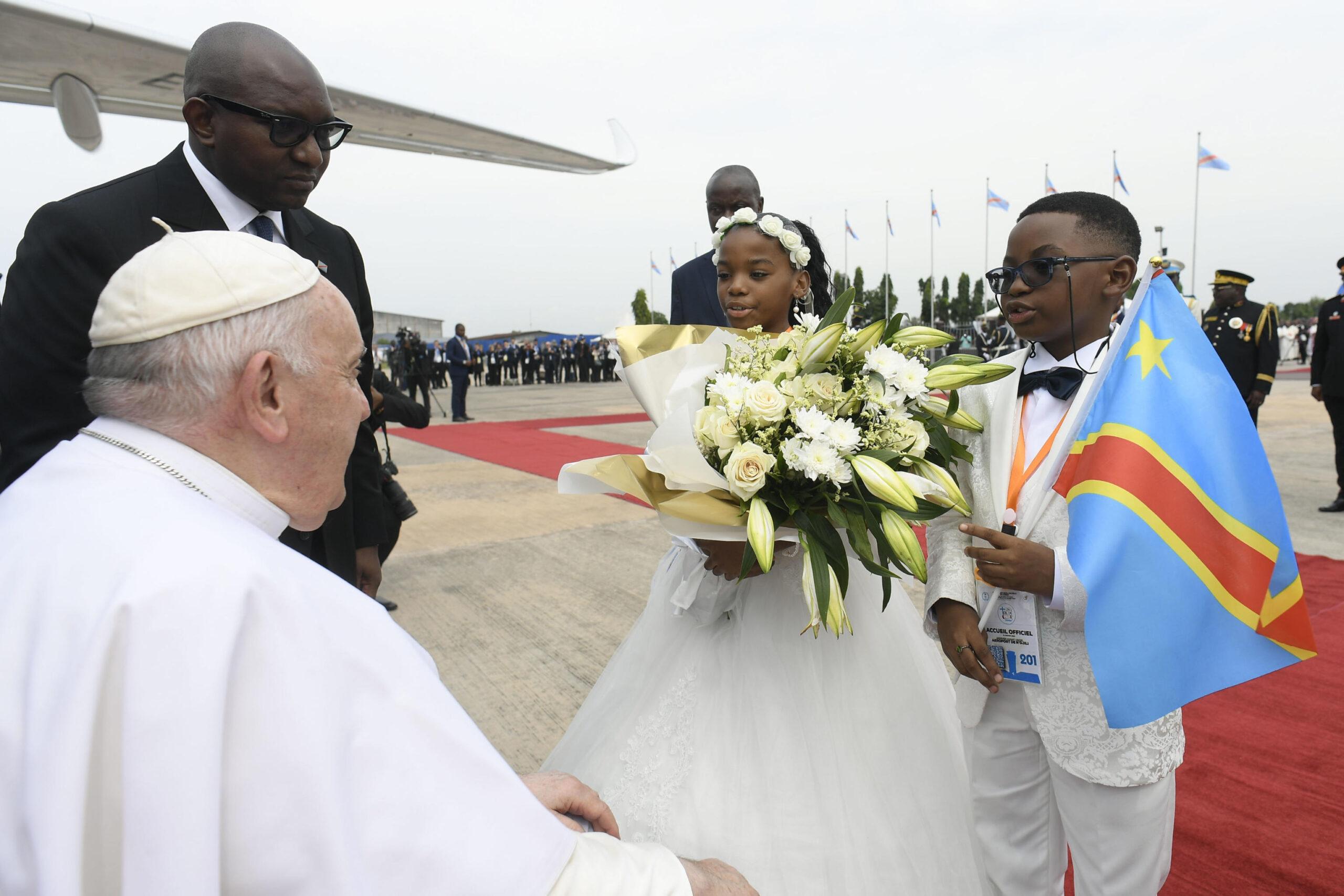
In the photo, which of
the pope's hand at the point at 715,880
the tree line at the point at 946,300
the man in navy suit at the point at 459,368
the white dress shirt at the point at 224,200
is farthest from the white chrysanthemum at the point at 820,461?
the tree line at the point at 946,300

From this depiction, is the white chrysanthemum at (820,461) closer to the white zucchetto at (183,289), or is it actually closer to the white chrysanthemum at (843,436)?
the white chrysanthemum at (843,436)

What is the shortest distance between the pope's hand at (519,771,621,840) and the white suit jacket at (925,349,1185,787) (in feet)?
3.13

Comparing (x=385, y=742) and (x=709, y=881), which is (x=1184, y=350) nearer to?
(x=709, y=881)

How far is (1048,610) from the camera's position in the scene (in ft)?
5.88

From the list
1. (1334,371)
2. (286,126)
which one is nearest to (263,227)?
(286,126)

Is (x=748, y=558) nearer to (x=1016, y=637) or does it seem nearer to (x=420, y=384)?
(x=1016, y=637)

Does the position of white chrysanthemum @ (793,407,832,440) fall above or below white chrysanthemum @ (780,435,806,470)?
above

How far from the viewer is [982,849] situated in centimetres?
192

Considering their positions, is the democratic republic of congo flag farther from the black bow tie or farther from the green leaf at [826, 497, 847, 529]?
the green leaf at [826, 497, 847, 529]

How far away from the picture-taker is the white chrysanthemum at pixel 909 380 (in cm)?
174

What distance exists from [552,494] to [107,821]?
7.12 meters

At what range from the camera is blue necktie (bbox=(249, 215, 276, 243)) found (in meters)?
2.04

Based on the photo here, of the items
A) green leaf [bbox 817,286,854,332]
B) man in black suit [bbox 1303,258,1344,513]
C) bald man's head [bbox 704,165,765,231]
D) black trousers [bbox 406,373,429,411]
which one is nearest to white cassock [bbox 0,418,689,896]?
green leaf [bbox 817,286,854,332]

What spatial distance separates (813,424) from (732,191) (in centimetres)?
260
